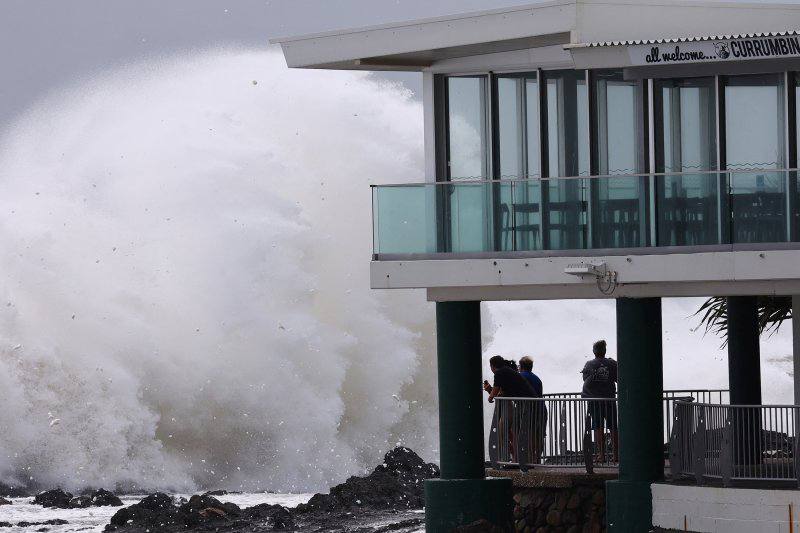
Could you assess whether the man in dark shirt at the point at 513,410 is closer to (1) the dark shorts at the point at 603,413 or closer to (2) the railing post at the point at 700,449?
(1) the dark shorts at the point at 603,413

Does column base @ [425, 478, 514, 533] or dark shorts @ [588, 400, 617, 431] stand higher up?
dark shorts @ [588, 400, 617, 431]

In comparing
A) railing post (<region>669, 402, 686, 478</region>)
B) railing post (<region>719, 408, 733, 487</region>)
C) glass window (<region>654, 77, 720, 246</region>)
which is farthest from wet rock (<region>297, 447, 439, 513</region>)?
railing post (<region>719, 408, 733, 487</region>)

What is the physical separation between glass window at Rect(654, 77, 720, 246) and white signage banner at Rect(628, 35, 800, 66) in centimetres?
83

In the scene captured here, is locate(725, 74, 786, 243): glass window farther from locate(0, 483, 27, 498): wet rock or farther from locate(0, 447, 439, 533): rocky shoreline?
locate(0, 483, 27, 498): wet rock

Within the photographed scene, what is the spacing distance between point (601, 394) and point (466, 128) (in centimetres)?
356

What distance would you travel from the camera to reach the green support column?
77.5ft

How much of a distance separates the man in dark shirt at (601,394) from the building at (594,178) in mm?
1278

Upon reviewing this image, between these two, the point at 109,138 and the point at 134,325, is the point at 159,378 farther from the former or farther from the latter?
the point at 109,138

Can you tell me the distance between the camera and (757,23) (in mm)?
22516

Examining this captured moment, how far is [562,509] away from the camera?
928 inches

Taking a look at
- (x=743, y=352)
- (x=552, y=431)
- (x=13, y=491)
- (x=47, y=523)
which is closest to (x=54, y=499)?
(x=47, y=523)

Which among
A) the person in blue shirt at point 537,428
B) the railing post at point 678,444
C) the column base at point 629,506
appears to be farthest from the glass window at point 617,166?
the person in blue shirt at point 537,428

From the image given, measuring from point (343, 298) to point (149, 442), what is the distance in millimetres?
9051

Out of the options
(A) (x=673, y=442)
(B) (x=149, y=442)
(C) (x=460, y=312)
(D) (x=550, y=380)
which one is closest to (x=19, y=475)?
(B) (x=149, y=442)
